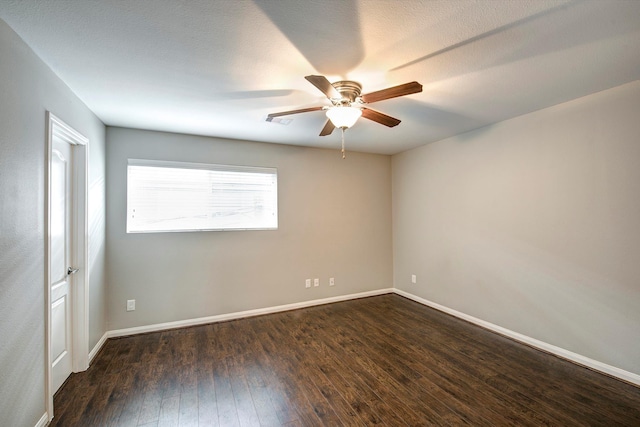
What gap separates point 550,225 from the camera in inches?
111

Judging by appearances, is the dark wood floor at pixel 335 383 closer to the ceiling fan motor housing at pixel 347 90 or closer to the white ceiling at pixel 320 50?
the ceiling fan motor housing at pixel 347 90

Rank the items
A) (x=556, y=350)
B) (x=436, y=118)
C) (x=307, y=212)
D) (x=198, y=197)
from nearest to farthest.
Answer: (x=556, y=350), (x=436, y=118), (x=198, y=197), (x=307, y=212)

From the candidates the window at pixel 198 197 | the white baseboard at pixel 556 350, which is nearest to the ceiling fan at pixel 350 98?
the window at pixel 198 197

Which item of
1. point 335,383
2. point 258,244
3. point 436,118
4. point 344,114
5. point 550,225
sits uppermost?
point 436,118

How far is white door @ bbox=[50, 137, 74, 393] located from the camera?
2219mm

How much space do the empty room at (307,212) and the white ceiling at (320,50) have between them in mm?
17

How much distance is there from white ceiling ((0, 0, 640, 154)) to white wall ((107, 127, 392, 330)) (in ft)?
3.05

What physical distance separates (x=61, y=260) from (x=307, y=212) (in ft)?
9.24

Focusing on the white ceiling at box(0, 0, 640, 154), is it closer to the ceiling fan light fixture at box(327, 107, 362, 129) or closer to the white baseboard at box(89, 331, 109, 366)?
the ceiling fan light fixture at box(327, 107, 362, 129)

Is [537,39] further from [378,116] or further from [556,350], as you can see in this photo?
[556,350]

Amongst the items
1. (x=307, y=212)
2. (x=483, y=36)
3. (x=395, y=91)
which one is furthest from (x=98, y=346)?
(x=483, y=36)

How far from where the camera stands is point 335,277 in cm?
448

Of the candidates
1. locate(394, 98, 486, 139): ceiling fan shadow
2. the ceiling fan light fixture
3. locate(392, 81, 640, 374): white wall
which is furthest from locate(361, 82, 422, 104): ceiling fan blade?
locate(392, 81, 640, 374): white wall

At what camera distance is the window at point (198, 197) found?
3381mm
